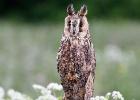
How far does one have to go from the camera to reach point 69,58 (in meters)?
3.75

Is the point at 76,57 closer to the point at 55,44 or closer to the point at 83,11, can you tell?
the point at 83,11

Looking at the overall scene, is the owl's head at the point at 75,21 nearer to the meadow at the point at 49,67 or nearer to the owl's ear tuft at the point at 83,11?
the owl's ear tuft at the point at 83,11

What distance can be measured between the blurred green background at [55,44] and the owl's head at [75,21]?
0.22 meters

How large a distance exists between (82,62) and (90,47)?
95 millimetres

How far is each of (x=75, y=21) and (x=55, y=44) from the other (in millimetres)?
12504

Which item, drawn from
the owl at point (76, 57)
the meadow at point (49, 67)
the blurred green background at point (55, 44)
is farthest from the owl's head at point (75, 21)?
the meadow at point (49, 67)

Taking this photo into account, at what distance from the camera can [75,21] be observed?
366 cm

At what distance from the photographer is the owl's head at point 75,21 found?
3.66 m

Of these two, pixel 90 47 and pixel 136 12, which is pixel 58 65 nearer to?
pixel 90 47

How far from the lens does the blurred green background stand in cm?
962

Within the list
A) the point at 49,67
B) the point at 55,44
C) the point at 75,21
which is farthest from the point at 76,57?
the point at 55,44

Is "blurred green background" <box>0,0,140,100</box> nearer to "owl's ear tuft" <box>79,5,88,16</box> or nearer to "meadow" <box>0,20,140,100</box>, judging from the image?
"meadow" <box>0,20,140,100</box>

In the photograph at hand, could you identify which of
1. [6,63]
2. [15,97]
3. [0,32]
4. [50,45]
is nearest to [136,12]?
[0,32]

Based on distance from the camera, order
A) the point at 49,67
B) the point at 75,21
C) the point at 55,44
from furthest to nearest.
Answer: the point at 55,44 → the point at 49,67 → the point at 75,21
